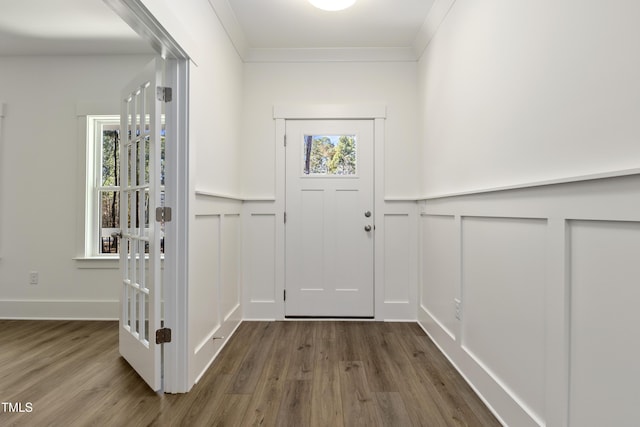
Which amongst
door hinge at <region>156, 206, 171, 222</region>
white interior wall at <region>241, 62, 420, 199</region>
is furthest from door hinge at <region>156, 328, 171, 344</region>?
white interior wall at <region>241, 62, 420, 199</region>

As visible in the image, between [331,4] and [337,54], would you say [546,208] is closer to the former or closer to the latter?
[331,4]

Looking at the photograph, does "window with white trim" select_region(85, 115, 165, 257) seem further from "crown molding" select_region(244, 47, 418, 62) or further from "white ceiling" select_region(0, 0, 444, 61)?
"crown molding" select_region(244, 47, 418, 62)

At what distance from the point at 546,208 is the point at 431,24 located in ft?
6.46

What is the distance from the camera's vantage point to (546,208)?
1.31m

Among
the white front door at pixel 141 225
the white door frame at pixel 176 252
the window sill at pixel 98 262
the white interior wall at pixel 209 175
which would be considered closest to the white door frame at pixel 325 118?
the white interior wall at pixel 209 175

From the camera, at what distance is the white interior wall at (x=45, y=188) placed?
3.29 meters

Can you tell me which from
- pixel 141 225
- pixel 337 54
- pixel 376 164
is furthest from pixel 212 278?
pixel 337 54

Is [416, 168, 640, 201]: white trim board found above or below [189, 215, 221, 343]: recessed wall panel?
above

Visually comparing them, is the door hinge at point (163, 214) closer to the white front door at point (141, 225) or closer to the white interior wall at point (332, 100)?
the white front door at point (141, 225)

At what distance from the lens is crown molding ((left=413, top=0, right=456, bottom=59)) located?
243 cm

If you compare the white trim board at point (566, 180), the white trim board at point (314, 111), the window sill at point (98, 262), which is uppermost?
the white trim board at point (314, 111)

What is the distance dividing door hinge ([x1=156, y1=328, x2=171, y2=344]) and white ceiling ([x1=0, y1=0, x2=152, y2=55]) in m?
2.25

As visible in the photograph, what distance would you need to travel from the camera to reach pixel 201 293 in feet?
7.07

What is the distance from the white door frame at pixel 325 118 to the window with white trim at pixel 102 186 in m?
1.52
